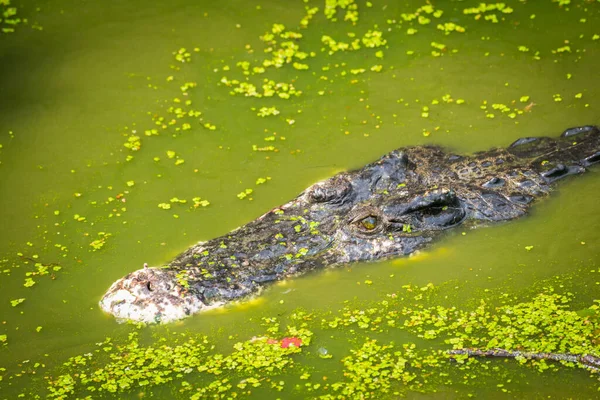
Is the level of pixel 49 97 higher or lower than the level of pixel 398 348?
higher

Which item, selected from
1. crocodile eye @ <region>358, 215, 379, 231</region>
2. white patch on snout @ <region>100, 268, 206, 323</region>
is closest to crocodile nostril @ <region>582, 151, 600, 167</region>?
crocodile eye @ <region>358, 215, 379, 231</region>

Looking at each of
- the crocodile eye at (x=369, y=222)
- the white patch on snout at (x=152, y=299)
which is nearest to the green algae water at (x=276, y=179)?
the white patch on snout at (x=152, y=299)

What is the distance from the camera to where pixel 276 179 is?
7398 mm

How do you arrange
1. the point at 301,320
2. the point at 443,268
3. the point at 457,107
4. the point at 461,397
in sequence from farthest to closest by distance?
1. the point at 457,107
2. the point at 443,268
3. the point at 301,320
4. the point at 461,397

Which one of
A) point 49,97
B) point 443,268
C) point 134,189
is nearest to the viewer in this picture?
point 443,268

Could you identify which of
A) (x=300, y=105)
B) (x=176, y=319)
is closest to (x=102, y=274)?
(x=176, y=319)

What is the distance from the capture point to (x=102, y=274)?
20.8 ft

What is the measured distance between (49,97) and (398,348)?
5.77 meters

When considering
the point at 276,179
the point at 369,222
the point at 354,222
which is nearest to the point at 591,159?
the point at 369,222

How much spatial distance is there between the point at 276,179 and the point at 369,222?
150 centimetres

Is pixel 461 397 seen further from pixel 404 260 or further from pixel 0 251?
pixel 0 251

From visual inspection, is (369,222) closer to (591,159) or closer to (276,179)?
(276,179)

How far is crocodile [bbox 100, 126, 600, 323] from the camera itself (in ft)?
18.7

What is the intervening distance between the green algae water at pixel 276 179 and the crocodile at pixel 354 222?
0.15 m
